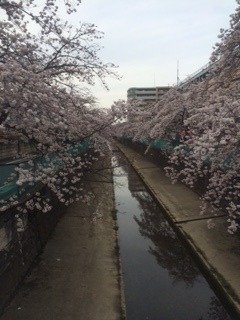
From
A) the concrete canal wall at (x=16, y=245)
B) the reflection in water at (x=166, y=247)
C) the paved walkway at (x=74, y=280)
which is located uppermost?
the concrete canal wall at (x=16, y=245)

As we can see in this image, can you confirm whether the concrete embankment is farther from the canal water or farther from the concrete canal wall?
the concrete canal wall

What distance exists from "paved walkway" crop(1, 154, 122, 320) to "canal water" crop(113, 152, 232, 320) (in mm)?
Result: 577

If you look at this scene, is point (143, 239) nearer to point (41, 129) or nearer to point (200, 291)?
point (200, 291)

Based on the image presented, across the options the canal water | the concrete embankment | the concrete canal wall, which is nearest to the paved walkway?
the concrete canal wall

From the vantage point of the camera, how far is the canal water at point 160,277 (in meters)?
8.55

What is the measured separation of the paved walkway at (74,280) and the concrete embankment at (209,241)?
242 cm

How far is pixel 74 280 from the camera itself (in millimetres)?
9250

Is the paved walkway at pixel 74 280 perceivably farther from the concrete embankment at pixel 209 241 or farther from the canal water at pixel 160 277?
the concrete embankment at pixel 209 241

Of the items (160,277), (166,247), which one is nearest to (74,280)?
(160,277)

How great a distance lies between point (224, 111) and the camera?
23.8 feet

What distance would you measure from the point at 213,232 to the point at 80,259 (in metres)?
4.71

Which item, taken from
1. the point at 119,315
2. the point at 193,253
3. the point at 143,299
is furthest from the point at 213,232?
the point at 119,315

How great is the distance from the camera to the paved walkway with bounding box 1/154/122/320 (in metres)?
7.73

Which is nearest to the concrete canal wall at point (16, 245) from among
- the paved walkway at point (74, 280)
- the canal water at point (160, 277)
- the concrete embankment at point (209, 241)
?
the paved walkway at point (74, 280)
